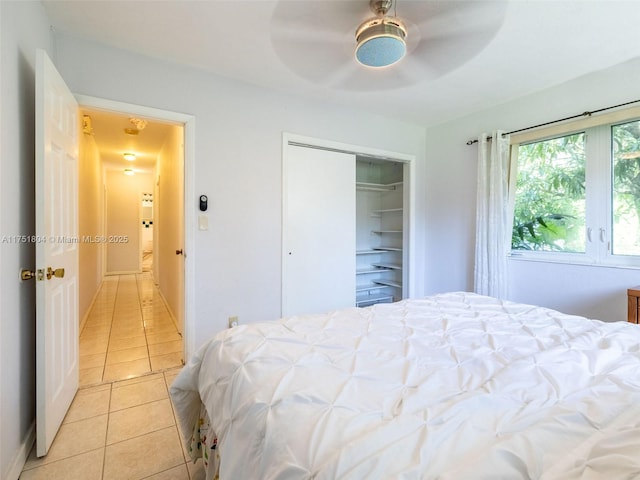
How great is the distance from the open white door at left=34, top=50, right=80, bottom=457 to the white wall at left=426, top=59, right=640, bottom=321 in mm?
3497

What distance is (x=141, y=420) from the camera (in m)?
1.87

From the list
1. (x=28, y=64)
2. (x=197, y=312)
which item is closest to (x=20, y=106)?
(x=28, y=64)

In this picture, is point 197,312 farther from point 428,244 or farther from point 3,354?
point 428,244

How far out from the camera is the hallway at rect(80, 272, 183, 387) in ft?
8.23

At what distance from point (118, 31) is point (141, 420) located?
Answer: 2.46 meters

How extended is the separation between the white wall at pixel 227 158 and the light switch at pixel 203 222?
0.04 metres

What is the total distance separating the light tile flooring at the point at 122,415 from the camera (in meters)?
1.49

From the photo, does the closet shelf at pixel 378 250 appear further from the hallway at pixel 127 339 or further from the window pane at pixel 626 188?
the hallway at pixel 127 339

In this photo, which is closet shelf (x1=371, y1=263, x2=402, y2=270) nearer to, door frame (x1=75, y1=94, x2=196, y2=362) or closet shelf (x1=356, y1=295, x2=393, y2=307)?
closet shelf (x1=356, y1=295, x2=393, y2=307)

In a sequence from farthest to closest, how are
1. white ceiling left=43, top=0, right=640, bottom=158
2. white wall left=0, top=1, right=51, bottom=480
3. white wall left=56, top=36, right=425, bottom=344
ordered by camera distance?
white wall left=56, top=36, right=425, bottom=344
white ceiling left=43, top=0, right=640, bottom=158
white wall left=0, top=1, right=51, bottom=480

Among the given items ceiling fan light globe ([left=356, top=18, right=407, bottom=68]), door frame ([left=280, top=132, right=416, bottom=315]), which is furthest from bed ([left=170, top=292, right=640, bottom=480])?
door frame ([left=280, top=132, right=416, bottom=315])

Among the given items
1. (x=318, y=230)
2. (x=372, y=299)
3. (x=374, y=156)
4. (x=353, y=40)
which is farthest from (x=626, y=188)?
(x=372, y=299)

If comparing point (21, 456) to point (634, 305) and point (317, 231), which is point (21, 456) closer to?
point (317, 231)

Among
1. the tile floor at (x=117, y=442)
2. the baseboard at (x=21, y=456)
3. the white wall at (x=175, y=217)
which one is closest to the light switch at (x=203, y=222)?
the white wall at (x=175, y=217)
